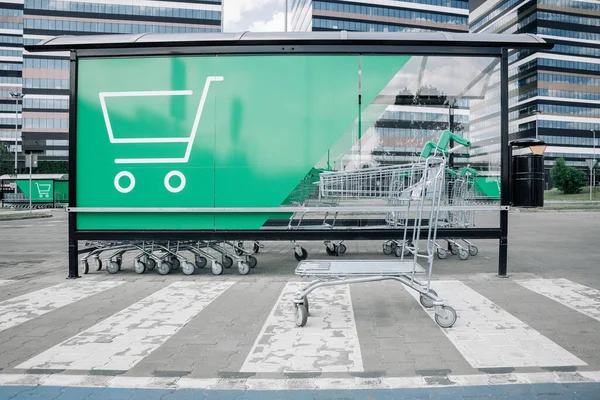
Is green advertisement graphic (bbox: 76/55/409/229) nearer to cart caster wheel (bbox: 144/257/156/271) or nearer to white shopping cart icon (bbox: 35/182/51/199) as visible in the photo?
cart caster wheel (bbox: 144/257/156/271)

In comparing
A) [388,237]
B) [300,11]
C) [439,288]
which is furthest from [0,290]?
[300,11]

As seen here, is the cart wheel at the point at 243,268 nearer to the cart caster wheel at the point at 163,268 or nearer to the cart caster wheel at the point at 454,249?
the cart caster wheel at the point at 163,268

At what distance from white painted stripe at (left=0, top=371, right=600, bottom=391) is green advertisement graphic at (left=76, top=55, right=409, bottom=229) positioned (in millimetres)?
4247

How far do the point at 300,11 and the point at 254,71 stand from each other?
335ft

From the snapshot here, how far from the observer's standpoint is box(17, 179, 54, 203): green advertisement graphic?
44938 mm

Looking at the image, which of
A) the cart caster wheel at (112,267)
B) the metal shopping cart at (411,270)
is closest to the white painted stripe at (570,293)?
the metal shopping cart at (411,270)

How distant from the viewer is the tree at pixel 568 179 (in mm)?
59875

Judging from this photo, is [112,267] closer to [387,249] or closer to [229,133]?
[229,133]

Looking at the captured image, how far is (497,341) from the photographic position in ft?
14.2

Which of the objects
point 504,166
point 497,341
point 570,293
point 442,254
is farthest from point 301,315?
point 442,254

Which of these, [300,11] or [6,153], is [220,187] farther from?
[300,11]

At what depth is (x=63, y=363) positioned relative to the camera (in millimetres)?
3840

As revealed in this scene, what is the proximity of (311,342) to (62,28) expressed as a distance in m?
91.0

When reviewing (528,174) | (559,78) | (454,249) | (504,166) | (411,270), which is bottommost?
(454,249)
